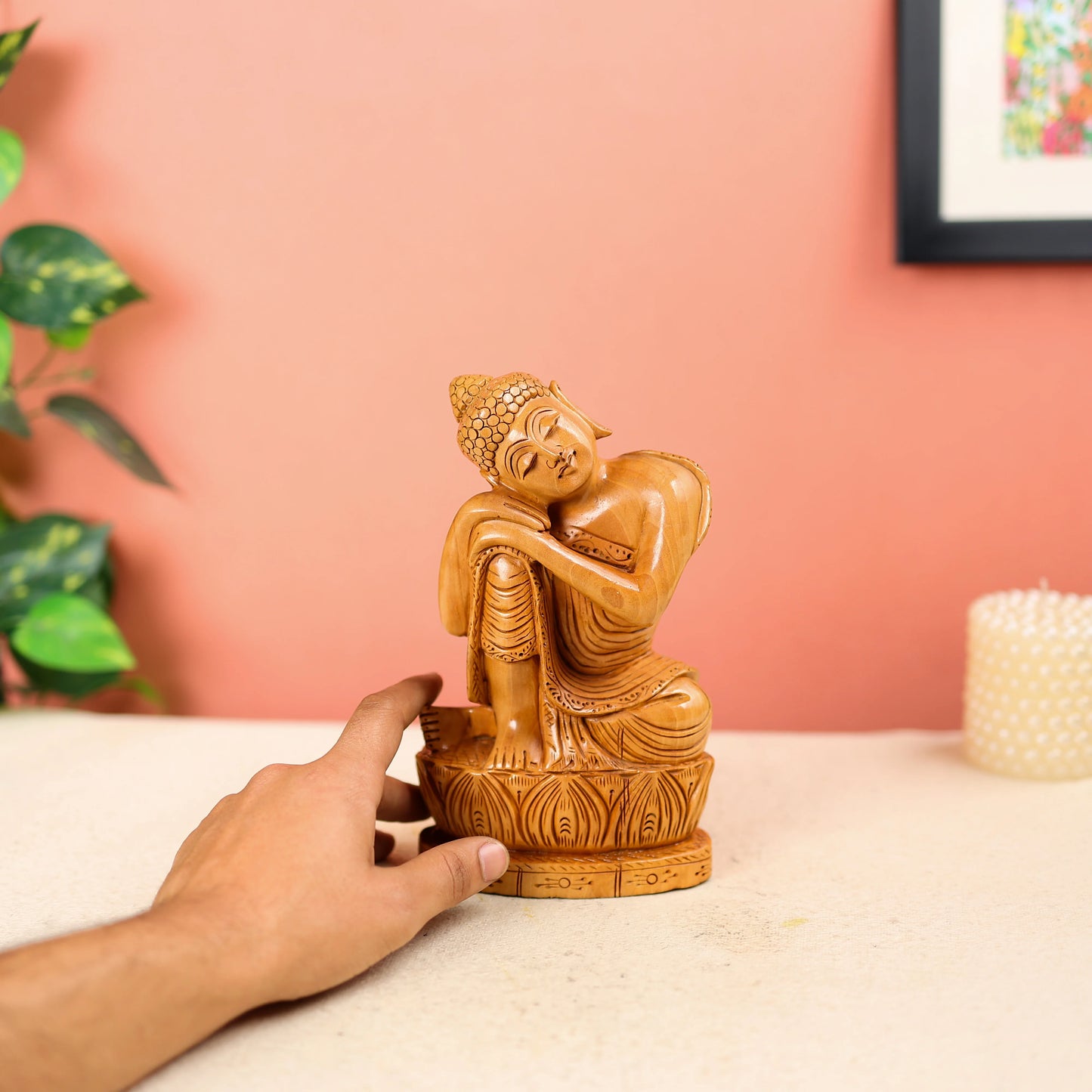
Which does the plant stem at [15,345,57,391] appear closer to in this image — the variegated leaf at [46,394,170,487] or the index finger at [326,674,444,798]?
the variegated leaf at [46,394,170,487]

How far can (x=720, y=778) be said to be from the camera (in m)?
1.29

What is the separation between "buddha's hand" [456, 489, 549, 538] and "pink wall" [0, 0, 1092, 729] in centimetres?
61

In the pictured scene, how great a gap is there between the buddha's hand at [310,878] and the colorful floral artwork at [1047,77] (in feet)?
3.91

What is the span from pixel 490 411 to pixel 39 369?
1026 mm

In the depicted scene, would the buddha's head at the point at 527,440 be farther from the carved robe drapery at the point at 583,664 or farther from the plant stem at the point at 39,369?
the plant stem at the point at 39,369

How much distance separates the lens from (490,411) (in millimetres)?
941

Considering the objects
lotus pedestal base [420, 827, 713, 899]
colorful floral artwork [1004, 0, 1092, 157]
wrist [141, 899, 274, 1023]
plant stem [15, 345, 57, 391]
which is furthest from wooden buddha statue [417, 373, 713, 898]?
plant stem [15, 345, 57, 391]

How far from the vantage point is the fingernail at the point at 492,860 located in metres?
0.87

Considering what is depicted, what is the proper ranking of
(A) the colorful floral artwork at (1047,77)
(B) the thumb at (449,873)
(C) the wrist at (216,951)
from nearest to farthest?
(C) the wrist at (216,951)
(B) the thumb at (449,873)
(A) the colorful floral artwork at (1047,77)

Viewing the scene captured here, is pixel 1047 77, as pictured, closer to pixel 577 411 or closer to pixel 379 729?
pixel 577 411

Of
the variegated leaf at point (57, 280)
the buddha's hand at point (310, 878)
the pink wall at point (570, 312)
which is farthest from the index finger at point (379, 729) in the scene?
the variegated leaf at point (57, 280)

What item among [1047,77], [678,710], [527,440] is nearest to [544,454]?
[527,440]

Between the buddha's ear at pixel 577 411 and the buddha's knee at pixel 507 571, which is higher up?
the buddha's ear at pixel 577 411

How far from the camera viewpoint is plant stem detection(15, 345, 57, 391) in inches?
64.7
